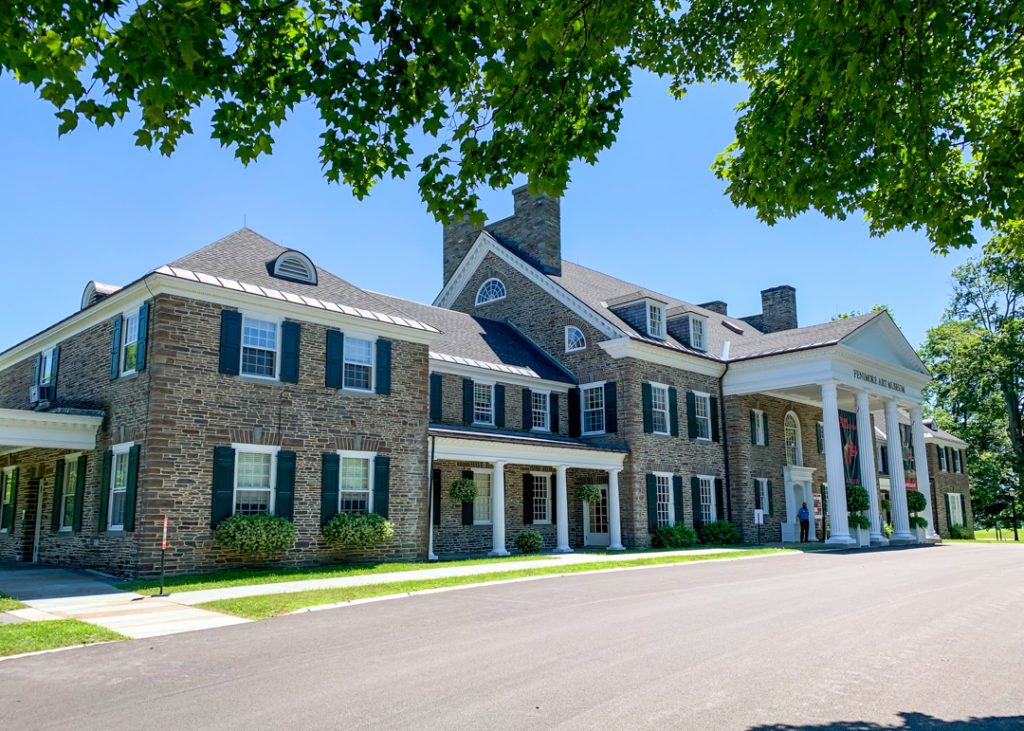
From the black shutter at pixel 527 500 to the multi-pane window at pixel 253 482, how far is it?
949 centimetres

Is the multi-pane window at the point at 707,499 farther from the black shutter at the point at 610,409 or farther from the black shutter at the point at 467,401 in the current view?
the black shutter at the point at 467,401

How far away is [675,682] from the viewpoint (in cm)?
676

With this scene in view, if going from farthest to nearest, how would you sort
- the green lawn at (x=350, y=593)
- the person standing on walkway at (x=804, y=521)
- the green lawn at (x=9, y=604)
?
the person standing on walkway at (x=804, y=521) → the green lawn at (x=9, y=604) → the green lawn at (x=350, y=593)

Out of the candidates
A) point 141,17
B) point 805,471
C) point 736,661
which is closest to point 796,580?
point 736,661

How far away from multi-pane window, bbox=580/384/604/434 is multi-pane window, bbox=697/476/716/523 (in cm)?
459

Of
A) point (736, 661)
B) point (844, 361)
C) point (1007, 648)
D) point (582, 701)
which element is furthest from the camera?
point (844, 361)

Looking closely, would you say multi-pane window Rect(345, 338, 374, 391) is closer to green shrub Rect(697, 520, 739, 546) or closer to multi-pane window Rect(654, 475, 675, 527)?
multi-pane window Rect(654, 475, 675, 527)

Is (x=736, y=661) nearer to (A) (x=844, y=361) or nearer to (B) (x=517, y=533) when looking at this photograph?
(B) (x=517, y=533)

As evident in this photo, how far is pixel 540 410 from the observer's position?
26.8 m

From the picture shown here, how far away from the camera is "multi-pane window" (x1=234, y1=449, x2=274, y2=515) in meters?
16.9

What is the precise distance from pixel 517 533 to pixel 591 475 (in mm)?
4247

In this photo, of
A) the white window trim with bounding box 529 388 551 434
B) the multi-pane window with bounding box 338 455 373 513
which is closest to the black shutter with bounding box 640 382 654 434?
the white window trim with bounding box 529 388 551 434

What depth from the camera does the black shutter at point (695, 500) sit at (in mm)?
28359

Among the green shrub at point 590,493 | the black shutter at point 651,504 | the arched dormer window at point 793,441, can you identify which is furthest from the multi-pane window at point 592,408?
the arched dormer window at point 793,441
